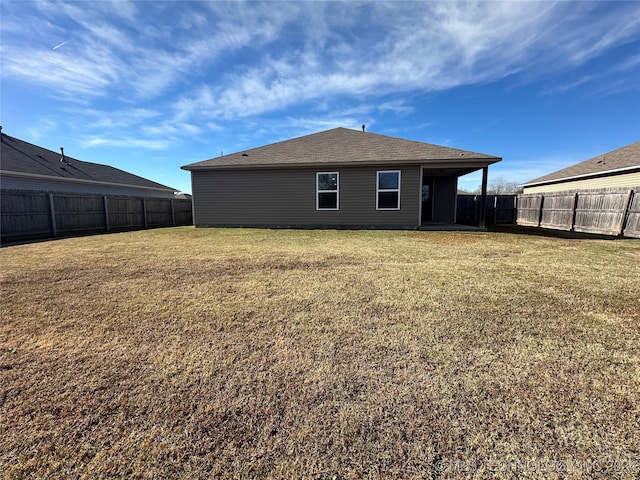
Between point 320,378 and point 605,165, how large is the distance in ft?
65.7

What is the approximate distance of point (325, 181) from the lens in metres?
12.0

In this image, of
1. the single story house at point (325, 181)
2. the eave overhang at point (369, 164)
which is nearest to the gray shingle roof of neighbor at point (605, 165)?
the single story house at point (325, 181)

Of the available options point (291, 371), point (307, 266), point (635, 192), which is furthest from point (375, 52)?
point (291, 371)

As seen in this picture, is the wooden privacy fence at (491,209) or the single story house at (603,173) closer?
the single story house at (603,173)

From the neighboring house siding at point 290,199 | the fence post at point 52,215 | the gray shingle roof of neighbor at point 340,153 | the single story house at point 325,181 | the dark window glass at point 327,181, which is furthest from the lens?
the dark window glass at point 327,181

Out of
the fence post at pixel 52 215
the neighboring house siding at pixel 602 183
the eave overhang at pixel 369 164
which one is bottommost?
the fence post at pixel 52 215

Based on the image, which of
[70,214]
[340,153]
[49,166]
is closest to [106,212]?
[70,214]

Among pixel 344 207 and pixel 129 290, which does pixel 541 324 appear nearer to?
pixel 129 290

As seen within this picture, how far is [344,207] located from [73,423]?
35.8ft

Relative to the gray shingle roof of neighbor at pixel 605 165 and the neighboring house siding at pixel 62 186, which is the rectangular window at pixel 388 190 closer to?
the gray shingle roof of neighbor at pixel 605 165

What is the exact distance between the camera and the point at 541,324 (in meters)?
2.93

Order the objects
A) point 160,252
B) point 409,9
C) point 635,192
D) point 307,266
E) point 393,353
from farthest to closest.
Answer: point 635,192 → point 409,9 → point 160,252 → point 307,266 → point 393,353

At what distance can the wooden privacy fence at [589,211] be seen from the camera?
9.80m

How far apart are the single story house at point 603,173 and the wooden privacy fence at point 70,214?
23194 mm
